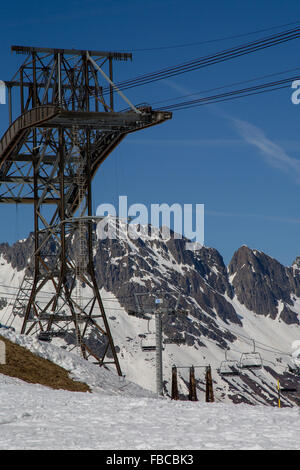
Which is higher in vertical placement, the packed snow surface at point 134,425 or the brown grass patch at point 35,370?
the packed snow surface at point 134,425

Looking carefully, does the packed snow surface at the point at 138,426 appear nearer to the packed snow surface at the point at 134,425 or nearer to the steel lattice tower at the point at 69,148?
the packed snow surface at the point at 134,425

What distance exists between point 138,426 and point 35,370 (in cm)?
2217

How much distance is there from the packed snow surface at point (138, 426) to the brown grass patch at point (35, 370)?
1323 centimetres

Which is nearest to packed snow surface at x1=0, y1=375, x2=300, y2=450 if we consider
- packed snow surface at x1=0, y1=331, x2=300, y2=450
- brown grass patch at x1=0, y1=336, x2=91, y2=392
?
packed snow surface at x1=0, y1=331, x2=300, y2=450

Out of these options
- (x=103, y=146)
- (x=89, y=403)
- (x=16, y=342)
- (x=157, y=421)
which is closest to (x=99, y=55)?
(x=103, y=146)

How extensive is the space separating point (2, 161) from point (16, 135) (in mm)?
4527

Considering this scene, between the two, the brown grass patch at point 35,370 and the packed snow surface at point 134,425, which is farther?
the brown grass patch at point 35,370

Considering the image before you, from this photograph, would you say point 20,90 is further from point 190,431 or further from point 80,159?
point 190,431

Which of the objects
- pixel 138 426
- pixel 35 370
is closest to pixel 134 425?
pixel 138 426

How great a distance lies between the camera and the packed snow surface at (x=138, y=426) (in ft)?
49.2

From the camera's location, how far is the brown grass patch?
3694cm

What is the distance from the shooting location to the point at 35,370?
38.8m

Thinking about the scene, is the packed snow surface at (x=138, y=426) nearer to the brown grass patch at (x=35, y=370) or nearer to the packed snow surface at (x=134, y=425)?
the packed snow surface at (x=134, y=425)

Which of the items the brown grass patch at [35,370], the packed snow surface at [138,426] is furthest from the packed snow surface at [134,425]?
the brown grass patch at [35,370]
